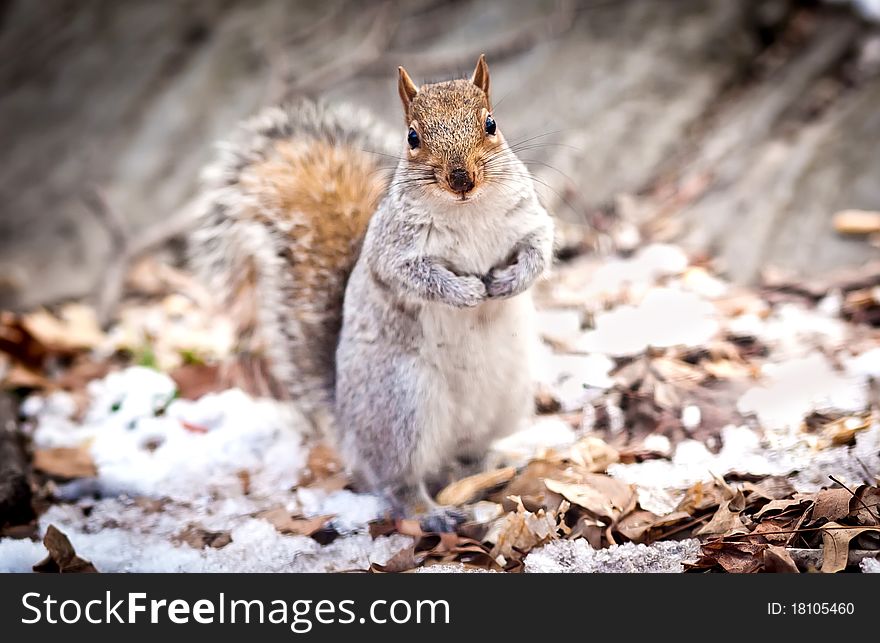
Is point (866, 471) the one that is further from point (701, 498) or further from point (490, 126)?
point (490, 126)

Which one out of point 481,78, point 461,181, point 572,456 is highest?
point 481,78

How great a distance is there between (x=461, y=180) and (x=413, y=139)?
0.18 m

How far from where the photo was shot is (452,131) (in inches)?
69.8

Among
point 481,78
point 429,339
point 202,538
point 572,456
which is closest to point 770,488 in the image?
point 572,456

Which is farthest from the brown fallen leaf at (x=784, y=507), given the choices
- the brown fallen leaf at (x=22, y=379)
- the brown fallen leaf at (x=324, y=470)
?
the brown fallen leaf at (x=22, y=379)

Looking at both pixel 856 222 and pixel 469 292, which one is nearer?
pixel 469 292

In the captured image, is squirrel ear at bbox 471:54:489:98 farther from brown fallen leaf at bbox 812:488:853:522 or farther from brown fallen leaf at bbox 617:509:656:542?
brown fallen leaf at bbox 812:488:853:522

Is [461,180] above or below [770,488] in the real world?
above

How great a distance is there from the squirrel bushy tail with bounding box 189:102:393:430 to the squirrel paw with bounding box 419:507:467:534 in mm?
454

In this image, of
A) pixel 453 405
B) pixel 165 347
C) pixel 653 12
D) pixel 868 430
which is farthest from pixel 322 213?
pixel 653 12

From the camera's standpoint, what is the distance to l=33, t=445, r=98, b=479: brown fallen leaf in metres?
2.29

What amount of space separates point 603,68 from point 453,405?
2206 mm
